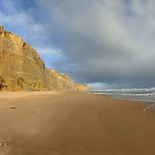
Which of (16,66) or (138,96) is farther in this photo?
(16,66)

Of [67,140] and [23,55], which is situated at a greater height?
[23,55]

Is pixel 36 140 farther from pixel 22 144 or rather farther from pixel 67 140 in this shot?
pixel 67 140

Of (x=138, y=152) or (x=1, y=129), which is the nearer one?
(x=138, y=152)

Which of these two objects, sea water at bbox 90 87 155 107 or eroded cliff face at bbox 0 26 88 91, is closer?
sea water at bbox 90 87 155 107

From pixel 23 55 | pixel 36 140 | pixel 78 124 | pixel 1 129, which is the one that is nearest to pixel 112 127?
pixel 78 124

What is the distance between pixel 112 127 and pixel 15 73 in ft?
73.8

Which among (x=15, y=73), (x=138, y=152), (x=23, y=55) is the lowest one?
(x=138, y=152)

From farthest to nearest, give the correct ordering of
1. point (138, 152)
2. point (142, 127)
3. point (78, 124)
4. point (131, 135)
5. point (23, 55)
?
1. point (23, 55)
2. point (78, 124)
3. point (142, 127)
4. point (131, 135)
5. point (138, 152)

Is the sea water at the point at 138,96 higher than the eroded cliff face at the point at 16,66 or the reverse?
the reverse

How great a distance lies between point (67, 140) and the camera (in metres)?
3.18

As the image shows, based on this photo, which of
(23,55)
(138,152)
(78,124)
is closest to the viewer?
(138,152)

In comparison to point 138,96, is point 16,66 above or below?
above

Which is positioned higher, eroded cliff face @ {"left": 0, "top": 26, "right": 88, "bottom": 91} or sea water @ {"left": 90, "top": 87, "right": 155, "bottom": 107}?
eroded cliff face @ {"left": 0, "top": 26, "right": 88, "bottom": 91}

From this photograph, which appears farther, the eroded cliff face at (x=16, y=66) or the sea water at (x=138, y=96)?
the eroded cliff face at (x=16, y=66)
